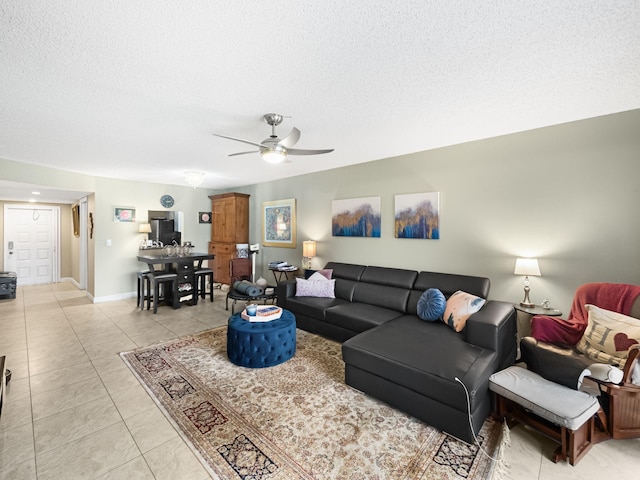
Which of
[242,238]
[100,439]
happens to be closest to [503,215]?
[100,439]

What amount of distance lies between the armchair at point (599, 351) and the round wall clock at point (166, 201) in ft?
22.5

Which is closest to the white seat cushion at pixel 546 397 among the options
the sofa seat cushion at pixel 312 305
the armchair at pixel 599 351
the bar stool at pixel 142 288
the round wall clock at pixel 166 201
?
the armchair at pixel 599 351

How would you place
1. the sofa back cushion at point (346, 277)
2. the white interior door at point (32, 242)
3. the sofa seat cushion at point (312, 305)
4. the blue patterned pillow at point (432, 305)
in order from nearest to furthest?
1. the blue patterned pillow at point (432, 305)
2. the sofa seat cushion at point (312, 305)
3. the sofa back cushion at point (346, 277)
4. the white interior door at point (32, 242)

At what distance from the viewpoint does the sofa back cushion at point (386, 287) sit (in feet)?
11.6

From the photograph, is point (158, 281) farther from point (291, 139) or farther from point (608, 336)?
point (608, 336)

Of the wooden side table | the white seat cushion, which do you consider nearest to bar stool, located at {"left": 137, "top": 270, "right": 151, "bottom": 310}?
the wooden side table

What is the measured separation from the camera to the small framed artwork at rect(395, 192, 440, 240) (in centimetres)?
369

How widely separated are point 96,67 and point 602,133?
13.9 ft

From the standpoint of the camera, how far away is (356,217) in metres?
4.55

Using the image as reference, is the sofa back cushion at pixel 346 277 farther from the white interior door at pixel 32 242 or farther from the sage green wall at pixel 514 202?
the white interior door at pixel 32 242

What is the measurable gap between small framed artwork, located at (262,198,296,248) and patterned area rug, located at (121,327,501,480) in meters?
3.10

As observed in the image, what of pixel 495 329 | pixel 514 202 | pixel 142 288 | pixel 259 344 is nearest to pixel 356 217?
pixel 514 202

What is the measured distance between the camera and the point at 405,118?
267 centimetres

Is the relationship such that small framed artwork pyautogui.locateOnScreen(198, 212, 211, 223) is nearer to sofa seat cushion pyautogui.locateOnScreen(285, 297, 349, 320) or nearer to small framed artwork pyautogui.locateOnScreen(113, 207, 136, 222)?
small framed artwork pyautogui.locateOnScreen(113, 207, 136, 222)
